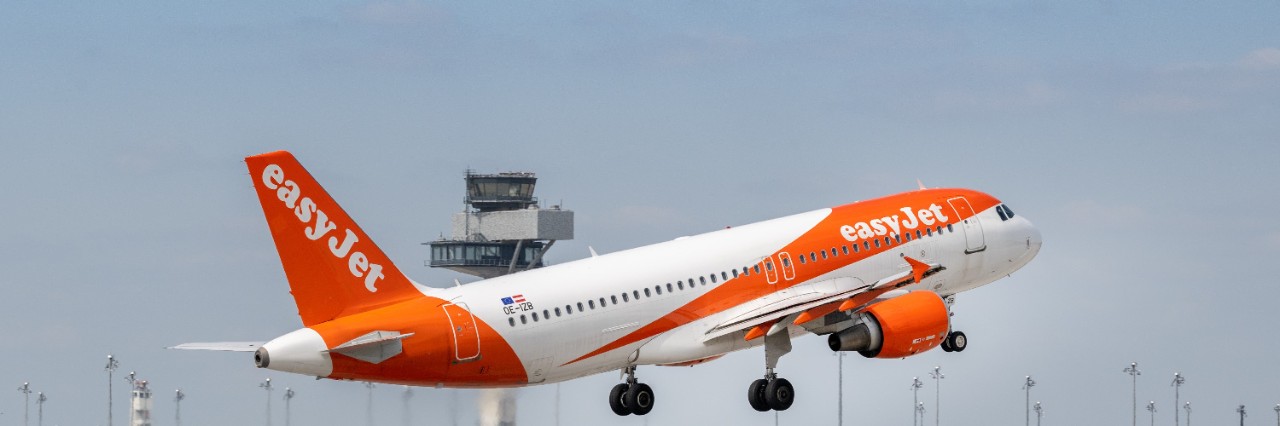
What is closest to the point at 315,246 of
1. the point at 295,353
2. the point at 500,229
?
the point at 295,353

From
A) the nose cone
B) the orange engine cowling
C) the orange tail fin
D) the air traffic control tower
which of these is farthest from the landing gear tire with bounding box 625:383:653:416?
the air traffic control tower

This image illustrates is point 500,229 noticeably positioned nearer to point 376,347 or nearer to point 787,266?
point 787,266

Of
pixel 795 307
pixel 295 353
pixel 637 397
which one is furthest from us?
pixel 637 397

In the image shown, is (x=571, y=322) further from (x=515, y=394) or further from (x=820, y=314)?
(x=515, y=394)

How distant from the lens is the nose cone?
6444 centimetres

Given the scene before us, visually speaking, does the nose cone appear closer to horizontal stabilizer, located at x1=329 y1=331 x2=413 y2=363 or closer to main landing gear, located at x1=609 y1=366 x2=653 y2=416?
horizontal stabilizer, located at x1=329 y1=331 x2=413 y2=363

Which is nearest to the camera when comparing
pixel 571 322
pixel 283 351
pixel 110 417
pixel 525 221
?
pixel 283 351

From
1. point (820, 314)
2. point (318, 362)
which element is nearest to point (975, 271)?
point (820, 314)

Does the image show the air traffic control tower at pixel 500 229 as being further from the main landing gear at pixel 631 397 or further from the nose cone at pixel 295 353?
the nose cone at pixel 295 353

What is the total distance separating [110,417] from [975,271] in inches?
2373

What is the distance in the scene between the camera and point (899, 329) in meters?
71.6

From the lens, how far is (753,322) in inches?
2842

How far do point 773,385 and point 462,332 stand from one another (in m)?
11.0

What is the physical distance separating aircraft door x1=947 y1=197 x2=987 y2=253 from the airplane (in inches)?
2.9
